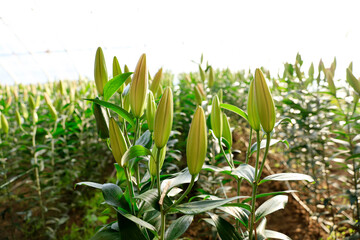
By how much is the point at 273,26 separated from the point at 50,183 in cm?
425

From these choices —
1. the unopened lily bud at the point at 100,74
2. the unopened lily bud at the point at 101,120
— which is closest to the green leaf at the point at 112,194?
the unopened lily bud at the point at 101,120

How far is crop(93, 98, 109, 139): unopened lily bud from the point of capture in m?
0.65

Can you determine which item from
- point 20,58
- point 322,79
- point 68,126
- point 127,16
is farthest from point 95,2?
point 322,79

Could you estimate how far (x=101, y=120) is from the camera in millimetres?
656

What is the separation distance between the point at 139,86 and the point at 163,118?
0.39 feet

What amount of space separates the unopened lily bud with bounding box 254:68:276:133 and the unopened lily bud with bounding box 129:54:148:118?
27 centimetres

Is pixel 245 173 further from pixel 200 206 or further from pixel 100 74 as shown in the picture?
pixel 100 74

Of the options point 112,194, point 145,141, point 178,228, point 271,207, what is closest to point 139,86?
point 145,141

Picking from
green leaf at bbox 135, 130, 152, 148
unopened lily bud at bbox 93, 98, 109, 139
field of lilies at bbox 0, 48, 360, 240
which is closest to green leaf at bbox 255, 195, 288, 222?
field of lilies at bbox 0, 48, 360, 240

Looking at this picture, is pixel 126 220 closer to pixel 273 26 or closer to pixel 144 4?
pixel 273 26

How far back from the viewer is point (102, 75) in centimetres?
70

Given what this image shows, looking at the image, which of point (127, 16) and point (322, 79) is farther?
point (127, 16)

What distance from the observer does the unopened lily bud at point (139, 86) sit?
0.63 meters

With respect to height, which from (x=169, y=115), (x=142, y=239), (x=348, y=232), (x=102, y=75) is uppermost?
(x=102, y=75)
